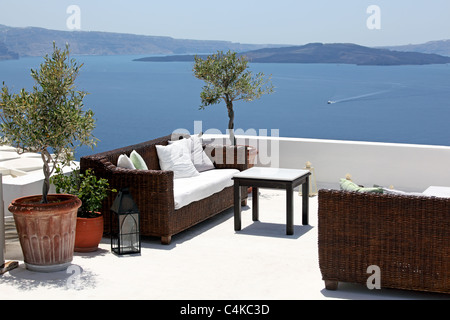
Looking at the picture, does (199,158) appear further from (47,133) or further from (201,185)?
(47,133)

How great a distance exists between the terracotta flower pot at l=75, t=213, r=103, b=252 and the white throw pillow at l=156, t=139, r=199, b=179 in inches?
54.4

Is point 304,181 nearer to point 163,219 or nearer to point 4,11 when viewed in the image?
point 163,219

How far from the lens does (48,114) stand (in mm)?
5074

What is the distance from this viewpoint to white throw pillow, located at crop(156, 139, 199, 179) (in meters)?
7.02

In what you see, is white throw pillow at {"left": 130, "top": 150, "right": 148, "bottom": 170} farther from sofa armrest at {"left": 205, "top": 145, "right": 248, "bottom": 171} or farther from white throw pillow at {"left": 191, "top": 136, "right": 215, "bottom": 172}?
sofa armrest at {"left": 205, "top": 145, "right": 248, "bottom": 171}

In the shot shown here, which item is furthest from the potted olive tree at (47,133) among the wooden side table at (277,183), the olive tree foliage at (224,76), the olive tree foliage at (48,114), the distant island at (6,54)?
the distant island at (6,54)

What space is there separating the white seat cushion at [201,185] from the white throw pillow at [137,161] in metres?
→ 0.34

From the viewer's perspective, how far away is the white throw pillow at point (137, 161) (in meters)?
6.37

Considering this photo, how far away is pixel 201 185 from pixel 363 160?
2.43m

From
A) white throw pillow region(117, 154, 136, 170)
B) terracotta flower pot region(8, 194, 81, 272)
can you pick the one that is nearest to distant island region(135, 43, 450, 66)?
white throw pillow region(117, 154, 136, 170)

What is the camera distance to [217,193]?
690 centimetres

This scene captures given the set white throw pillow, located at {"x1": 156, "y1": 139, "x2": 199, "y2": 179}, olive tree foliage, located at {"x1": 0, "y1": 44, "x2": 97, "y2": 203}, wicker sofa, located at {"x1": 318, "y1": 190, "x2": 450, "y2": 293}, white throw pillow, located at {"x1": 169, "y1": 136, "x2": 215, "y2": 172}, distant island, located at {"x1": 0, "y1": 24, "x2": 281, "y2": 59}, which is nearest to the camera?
wicker sofa, located at {"x1": 318, "y1": 190, "x2": 450, "y2": 293}
